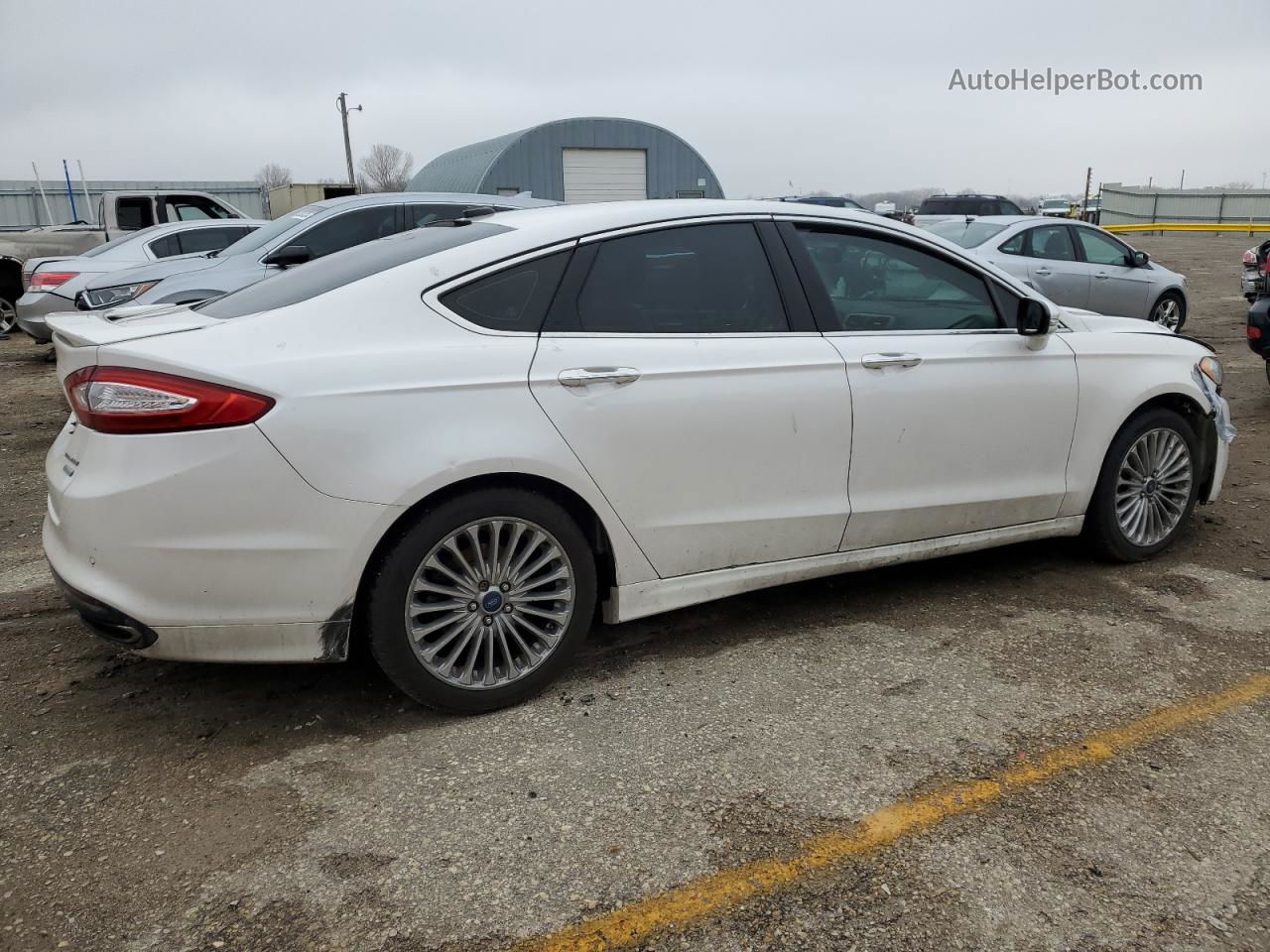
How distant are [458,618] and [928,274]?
238cm

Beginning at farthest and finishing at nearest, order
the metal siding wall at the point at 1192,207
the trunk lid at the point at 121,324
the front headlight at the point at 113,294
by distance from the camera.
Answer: the metal siding wall at the point at 1192,207 → the front headlight at the point at 113,294 → the trunk lid at the point at 121,324

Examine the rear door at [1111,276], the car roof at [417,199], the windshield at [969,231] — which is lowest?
the rear door at [1111,276]

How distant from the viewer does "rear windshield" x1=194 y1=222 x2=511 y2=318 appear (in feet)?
10.6

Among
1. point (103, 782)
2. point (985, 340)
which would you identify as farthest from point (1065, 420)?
point (103, 782)

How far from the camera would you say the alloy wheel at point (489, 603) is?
3070 millimetres

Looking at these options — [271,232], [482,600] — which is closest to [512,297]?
[482,600]

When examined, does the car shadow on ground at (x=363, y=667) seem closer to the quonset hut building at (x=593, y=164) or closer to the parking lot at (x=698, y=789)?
the parking lot at (x=698, y=789)

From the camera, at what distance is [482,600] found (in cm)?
314

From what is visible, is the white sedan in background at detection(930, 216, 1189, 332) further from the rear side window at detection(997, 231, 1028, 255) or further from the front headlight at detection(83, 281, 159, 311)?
the front headlight at detection(83, 281, 159, 311)

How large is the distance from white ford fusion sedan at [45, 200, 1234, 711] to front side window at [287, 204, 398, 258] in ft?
17.7

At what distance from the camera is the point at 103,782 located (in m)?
2.88

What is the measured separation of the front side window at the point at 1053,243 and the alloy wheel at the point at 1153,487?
24.7 ft

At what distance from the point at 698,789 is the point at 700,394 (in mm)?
1300

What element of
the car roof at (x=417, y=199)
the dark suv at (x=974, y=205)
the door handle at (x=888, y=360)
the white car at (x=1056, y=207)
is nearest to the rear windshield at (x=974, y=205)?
the dark suv at (x=974, y=205)
